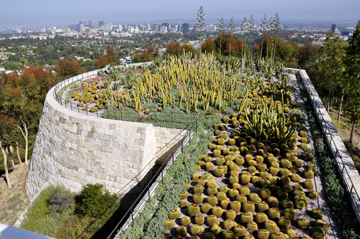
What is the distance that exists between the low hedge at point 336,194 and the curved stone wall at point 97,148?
Answer: 6.14 metres

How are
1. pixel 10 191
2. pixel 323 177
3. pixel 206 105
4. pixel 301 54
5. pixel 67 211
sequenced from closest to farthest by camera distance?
1. pixel 323 177
2. pixel 67 211
3. pixel 206 105
4. pixel 10 191
5. pixel 301 54

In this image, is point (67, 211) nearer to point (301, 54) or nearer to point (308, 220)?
point (308, 220)

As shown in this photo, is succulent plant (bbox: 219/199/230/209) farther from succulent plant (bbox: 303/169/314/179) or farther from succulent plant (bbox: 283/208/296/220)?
succulent plant (bbox: 303/169/314/179)

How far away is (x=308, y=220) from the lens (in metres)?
6.94

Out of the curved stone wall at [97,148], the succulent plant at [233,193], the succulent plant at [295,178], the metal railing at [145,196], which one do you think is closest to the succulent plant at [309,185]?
the succulent plant at [295,178]

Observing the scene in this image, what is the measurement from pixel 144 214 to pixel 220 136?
17.3 feet

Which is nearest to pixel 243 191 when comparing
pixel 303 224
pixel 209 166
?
pixel 209 166

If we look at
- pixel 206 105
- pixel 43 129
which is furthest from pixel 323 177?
pixel 43 129

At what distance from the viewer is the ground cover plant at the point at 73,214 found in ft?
31.5

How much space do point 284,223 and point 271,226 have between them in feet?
1.30

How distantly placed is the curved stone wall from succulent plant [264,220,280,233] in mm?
5670

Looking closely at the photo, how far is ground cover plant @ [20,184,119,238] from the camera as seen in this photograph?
959cm

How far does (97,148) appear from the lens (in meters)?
11.2

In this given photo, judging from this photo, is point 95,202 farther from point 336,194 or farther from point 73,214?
point 336,194
